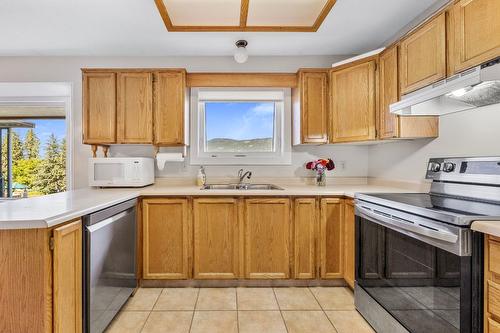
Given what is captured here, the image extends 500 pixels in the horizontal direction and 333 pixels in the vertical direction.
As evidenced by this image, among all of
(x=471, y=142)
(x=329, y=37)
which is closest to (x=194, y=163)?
(x=329, y=37)

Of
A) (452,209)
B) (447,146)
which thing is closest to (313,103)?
(447,146)

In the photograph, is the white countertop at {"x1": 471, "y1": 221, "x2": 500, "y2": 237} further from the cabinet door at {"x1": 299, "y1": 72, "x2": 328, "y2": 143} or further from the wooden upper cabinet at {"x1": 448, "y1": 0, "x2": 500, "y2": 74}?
the cabinet door at {"x1": 299, "y1": 72, "x2": 328, "y2": 143}

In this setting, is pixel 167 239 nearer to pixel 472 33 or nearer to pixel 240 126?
pixel 240 126

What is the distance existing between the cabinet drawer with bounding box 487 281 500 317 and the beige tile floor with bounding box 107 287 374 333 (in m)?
1.02

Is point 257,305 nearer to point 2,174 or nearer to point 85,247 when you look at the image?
point 85,247

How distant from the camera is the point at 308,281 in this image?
104 inches

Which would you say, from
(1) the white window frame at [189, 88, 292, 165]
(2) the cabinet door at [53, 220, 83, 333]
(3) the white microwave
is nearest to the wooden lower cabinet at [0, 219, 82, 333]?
(2) the cabinet door at [53, 220, 83, 333]

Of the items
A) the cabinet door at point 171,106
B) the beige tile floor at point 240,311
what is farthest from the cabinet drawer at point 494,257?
the cabinet door at point 171,106

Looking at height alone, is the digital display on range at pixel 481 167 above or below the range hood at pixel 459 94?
→ below

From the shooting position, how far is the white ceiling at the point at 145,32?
2270 mm

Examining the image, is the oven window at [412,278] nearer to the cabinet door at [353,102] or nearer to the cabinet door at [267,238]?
the cabinet door at [267,238]

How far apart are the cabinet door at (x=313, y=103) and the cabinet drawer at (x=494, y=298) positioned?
1952 millimetres

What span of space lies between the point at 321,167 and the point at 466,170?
4.57 feet

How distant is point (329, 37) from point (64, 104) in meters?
2.99
